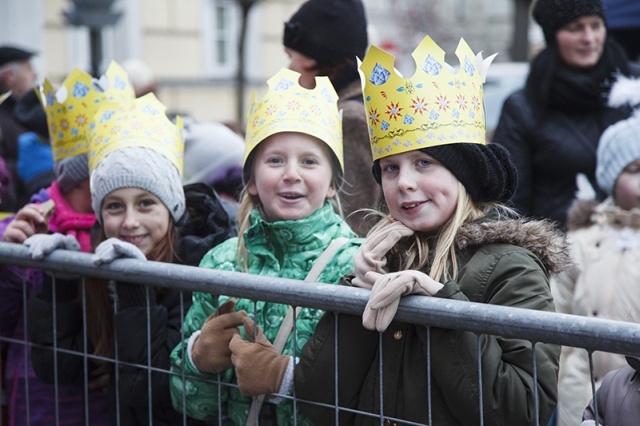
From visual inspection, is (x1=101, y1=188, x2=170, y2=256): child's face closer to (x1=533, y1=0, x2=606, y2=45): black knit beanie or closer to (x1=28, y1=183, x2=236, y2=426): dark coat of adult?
(x1=28, y1=183, x2=236, y2=426): dark coat of adult

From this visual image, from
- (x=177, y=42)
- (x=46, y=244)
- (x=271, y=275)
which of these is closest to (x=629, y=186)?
(x=271, y=275)

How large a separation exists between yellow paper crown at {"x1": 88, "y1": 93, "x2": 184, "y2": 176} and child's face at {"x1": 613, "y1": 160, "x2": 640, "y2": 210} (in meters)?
1.94

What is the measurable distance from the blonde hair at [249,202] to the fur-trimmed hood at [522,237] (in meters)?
0.93

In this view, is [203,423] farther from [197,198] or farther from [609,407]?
[609,407]

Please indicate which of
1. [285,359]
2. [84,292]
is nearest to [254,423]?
→ [285,359]

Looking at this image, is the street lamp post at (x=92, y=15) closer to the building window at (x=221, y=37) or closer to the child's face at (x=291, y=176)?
the building window at (x=221, y=37)

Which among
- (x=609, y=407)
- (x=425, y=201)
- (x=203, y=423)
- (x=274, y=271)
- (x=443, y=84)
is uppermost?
(x=443, y=84)

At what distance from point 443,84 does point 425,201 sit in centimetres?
36

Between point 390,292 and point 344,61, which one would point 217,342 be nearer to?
point 390,292

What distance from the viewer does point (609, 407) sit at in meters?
3.06

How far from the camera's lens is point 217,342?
11.3 feet

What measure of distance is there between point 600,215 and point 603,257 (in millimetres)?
216

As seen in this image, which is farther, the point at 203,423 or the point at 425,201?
the point at 203,423

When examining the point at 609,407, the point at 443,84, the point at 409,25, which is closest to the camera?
the point at 609,407
